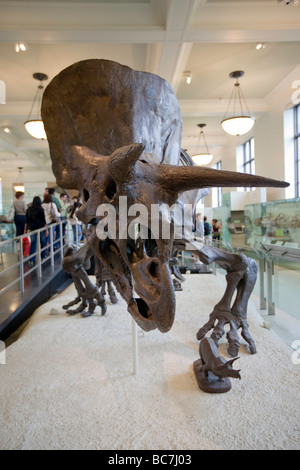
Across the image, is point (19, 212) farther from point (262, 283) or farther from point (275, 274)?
point (275, 274)

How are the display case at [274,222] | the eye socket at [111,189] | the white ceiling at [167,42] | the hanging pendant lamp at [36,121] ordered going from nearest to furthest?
the eye socket at [111,189], the white ceiling at [167,42], the hanging pendant lamp at [36,121], the display case at [274,222]

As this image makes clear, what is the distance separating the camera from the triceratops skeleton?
1372 millimetres

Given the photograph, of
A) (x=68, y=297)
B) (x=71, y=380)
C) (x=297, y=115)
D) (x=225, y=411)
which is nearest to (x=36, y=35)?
(x=68, y=297)

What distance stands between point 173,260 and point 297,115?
6.60m

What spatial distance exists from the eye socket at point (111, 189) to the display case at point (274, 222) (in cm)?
416

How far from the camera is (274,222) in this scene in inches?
280

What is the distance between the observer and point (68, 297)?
4375 mm

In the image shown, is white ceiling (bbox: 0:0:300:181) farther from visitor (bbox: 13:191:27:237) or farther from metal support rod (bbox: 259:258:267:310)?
metal support rod (bbox: 259:258:267:310)

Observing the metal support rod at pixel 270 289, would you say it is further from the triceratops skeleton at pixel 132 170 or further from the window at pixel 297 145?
the window at pixel 297 145

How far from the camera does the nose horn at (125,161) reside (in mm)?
1346

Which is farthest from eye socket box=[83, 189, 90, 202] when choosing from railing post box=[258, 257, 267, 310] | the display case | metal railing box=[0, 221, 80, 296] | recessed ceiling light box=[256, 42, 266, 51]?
recessed ceiling light box=[256, 42, 266, 51]

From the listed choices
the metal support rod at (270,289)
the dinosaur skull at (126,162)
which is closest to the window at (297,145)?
the metal support rod at (270,289)

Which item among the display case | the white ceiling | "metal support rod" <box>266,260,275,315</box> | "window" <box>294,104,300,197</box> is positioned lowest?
"metal support rod" <box>266,260,275,315</box>

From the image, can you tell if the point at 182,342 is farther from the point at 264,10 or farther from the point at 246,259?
the point at 264,10
